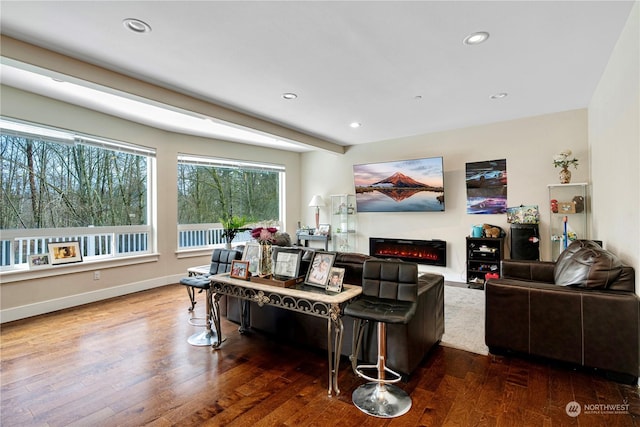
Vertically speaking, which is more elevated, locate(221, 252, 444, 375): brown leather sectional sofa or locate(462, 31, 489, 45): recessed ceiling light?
locate(462, 31, 489, 45): recessed ceiling light

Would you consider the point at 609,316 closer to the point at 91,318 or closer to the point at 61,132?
the point at 91,318

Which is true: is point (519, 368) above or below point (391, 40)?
below

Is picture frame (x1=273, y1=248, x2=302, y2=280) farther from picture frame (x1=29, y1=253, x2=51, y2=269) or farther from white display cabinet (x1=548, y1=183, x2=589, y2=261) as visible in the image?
white display cabinet (x1=548, y1=183, x2=589, y2=261)

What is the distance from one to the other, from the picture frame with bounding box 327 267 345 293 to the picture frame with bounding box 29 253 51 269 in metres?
4.00

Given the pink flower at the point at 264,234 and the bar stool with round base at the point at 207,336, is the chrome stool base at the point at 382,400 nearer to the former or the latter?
the pink flower at the point at 264,234

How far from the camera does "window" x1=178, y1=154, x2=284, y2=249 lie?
5852 mm

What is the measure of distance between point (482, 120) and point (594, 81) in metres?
1.61

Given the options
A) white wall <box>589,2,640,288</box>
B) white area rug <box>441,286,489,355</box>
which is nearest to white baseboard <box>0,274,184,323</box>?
white area rug <box>441,286,489,355</box>

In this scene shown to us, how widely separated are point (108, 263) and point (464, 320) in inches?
196

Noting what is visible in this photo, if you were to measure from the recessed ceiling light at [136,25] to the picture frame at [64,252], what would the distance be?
130 inches

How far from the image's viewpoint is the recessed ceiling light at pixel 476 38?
2559mm

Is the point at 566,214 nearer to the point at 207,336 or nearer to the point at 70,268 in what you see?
the point at 207,336

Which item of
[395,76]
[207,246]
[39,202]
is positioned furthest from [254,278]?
[207,246]

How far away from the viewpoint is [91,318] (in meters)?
3.81
